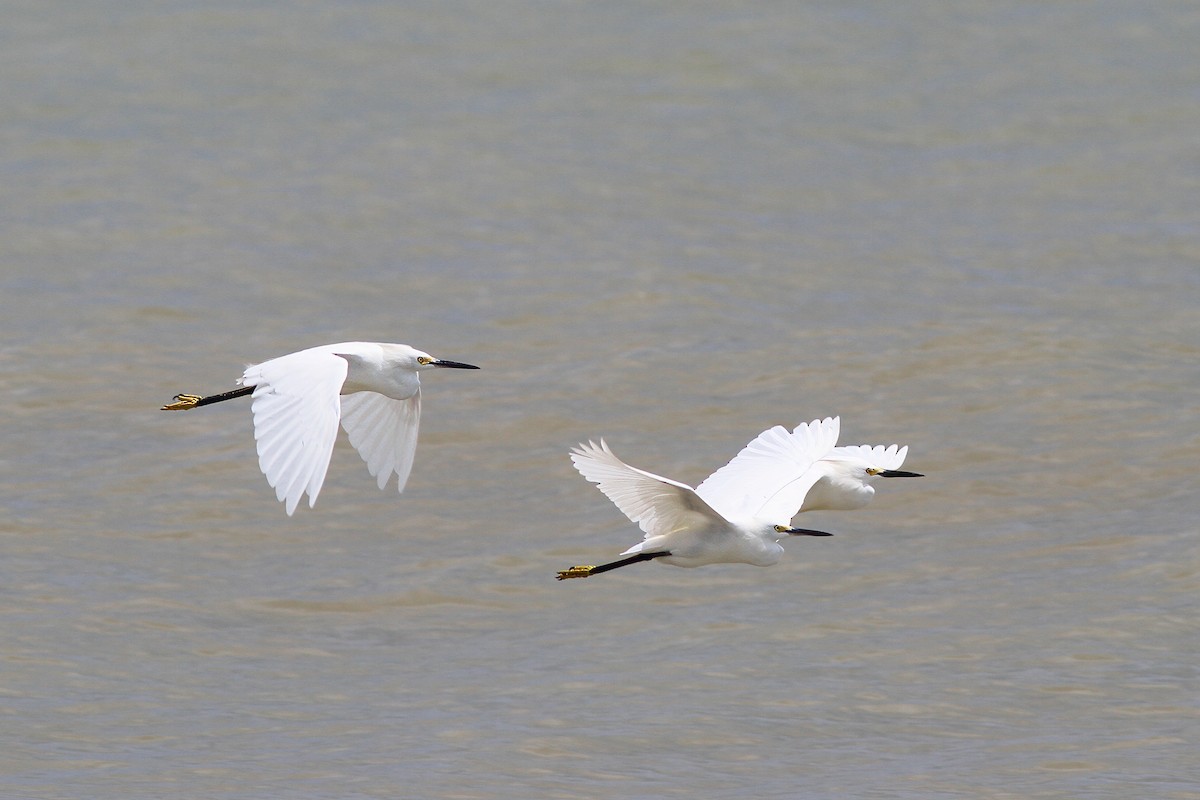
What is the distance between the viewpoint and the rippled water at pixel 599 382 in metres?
15.2

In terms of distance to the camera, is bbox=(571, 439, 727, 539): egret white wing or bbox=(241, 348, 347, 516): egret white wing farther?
bbox=(571, 439, 727, 539): egret white wing

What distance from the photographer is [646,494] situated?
1074cm

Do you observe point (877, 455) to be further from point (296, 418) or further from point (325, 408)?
point (296, 418)

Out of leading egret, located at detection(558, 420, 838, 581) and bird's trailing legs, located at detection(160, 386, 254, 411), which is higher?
bird's trailing legs, located at detection(160, 386, 254, 411)

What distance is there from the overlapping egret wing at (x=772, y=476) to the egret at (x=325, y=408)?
193cm

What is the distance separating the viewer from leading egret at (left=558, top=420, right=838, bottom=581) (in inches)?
403

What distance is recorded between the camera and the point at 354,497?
787 inches

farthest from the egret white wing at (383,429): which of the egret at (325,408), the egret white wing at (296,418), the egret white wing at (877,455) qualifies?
the egret white wing at (877,455)

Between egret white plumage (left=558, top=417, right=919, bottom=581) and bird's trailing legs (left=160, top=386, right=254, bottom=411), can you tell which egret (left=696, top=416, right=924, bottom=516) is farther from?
bird's trailing legs (left=160, top=386, right=254, bottom=411)

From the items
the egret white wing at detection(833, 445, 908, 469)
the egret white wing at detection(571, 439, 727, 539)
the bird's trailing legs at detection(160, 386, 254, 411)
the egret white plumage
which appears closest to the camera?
the egret white wing at detection(571, 439, 727, 539)

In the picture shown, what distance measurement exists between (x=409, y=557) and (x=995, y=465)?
5.99 meters

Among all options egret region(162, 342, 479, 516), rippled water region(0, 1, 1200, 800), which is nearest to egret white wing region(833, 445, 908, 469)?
rippled water region(0, 1, 1200, 800)

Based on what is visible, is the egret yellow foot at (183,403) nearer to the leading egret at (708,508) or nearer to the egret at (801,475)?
the leading egret at (708,508)

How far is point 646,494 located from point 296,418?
77.6 inches
